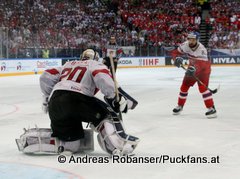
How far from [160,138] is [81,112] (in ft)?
4.83

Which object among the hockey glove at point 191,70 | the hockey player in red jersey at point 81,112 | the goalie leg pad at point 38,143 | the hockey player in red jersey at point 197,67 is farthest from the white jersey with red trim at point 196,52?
the goalie leg pad at point 38,143

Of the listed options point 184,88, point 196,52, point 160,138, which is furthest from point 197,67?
point 160,138

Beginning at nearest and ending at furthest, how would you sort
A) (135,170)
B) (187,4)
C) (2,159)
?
1. (135,170)
2. (2,159)
3. (187,4)

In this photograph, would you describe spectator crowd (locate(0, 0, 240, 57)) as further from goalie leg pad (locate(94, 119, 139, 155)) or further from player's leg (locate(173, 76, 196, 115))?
goalie leg pad (locate(94, 119, 139, 155))

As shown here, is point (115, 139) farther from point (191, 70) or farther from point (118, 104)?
point (191, 70)

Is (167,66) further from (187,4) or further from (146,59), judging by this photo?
(187,4)

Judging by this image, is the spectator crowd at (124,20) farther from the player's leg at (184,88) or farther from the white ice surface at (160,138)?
the player's leg at (184,88)

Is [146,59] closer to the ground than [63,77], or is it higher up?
closer to the ground

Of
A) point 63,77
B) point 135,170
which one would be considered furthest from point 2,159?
point 135,170

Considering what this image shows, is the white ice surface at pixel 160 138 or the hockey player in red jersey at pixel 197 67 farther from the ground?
the hockey player in red jersey at pixel 197 67

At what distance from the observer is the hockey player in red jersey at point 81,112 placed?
526 centimetres

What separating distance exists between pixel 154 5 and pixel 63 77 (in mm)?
29269

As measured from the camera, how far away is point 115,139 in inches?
207

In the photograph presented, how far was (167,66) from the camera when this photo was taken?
29938 millimetres
